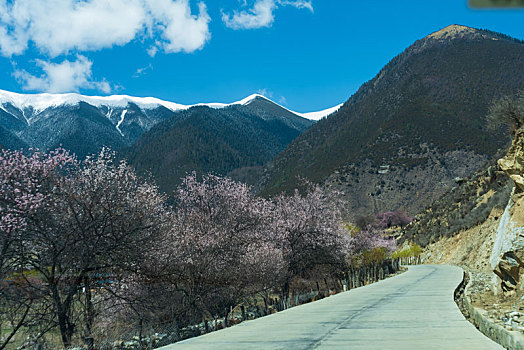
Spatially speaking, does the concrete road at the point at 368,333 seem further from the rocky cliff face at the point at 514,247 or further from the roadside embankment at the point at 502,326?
the rocky cliff face at the point at 514,247

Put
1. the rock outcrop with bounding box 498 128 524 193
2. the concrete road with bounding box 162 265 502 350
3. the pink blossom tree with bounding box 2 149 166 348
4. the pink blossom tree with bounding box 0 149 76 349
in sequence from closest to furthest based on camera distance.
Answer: the concrete road with bounding box 162 265 502 350 < the pink blossom tree with bounding box 0 149 76 349 < the pink blossom tree with bounding box 2 149 166 348 < the rock outcrop with bounding box 498 128 524 193

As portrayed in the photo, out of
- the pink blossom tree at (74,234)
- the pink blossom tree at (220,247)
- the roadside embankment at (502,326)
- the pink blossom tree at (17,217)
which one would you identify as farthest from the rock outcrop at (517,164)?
the pink blossom tree at (17,217)

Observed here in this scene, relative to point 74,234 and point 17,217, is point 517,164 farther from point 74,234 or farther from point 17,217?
point 17,217

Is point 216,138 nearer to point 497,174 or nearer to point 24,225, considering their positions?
point 497,174

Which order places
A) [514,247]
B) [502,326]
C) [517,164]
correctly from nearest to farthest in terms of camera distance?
1. [502,326]
2. [514,247]
3. [517,164]

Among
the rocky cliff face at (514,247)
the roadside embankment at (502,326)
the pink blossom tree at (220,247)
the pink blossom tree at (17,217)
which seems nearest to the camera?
the roadside embankment at (502,326)

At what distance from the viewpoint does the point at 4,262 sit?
11.7m

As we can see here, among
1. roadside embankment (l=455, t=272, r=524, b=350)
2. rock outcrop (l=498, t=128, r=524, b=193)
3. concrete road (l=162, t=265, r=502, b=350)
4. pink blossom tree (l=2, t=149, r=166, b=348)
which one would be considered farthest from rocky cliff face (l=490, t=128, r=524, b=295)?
pink blossom tree (l=2, t=149, r=166, b=348)

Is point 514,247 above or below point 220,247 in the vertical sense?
below

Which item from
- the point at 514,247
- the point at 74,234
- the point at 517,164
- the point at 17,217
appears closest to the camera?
the point at 514,247

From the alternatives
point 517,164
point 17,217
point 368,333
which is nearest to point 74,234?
point 17,217

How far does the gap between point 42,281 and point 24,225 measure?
217 cm

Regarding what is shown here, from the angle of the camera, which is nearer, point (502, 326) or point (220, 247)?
point (502, 326)

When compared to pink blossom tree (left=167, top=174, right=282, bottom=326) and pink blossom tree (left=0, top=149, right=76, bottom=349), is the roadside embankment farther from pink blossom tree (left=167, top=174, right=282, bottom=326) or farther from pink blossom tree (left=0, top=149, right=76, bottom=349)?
pink blossom tree (left=0, top=149, right=76, bottom=349)
